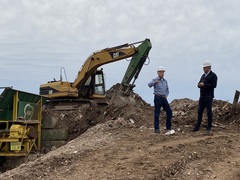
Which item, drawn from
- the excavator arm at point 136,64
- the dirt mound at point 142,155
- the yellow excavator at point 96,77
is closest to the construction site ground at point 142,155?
the dirt mound at point 142,155

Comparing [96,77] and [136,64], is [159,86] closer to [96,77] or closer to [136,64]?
[136,64]

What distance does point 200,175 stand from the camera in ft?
22.3

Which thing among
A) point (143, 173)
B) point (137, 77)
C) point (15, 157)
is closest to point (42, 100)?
point (15, 157)

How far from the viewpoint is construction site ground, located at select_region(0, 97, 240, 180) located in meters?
6.94

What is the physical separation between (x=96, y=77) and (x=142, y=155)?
1070 centimetres

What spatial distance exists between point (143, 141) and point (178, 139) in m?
1.00

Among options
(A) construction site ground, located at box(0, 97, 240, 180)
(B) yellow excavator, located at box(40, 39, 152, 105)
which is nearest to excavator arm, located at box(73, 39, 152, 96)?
(B) yellow excavator, located at box(40, 39, 152, 105)

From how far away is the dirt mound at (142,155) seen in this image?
6963 millimetres

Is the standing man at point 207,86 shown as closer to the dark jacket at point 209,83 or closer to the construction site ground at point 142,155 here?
the dark jacket at point 209,83

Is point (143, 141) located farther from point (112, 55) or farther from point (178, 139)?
point (112, 55)

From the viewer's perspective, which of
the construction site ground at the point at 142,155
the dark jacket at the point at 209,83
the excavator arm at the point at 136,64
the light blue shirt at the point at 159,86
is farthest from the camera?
the excavator arm at the point at 136,64

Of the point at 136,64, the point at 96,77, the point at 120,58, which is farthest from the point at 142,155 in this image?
the point at 96,77

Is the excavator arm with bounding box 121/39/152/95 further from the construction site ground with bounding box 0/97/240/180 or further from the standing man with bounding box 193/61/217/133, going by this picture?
the standing man with bounding box 193/61/217/133

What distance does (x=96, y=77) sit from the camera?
18.6 metres
